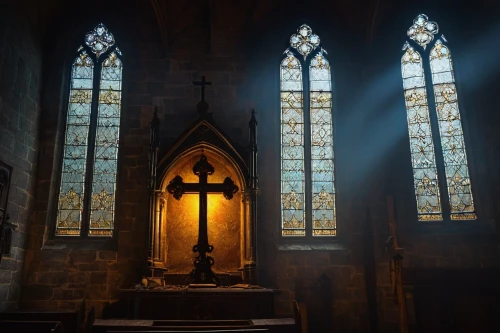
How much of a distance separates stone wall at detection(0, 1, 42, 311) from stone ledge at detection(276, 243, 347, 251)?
442cm

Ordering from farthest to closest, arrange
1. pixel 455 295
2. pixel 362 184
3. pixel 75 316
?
pixel 362 184 < pixel 455 295 < pixel 75 316

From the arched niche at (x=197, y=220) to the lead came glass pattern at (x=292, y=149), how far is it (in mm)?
884

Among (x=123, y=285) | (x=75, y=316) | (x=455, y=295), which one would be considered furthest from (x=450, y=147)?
(x=75, y=316)

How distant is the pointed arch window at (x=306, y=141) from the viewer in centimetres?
912

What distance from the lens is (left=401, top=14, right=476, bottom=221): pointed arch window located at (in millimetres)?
9008

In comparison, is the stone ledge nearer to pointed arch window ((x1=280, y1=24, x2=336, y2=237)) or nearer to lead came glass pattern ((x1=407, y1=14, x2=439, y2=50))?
pointed arch window ((x1=280, y1=24, x2=336, y2=237))

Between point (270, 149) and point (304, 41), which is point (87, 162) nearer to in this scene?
point (270, 149)

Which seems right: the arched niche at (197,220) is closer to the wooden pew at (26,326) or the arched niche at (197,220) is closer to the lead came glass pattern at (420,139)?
the wooden pew at (26,326)

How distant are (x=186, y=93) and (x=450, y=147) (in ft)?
16.6

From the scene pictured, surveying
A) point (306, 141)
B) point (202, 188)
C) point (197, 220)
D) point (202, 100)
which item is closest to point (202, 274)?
point (197, 220)

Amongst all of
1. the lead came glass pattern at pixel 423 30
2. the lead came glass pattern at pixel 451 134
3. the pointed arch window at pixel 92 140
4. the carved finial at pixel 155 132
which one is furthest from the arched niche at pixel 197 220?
the lead came glass pattern at pixel 423 30

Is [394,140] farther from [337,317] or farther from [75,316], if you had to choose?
[75,316]

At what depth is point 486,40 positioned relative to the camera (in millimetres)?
9469

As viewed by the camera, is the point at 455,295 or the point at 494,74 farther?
the point at 494,74
